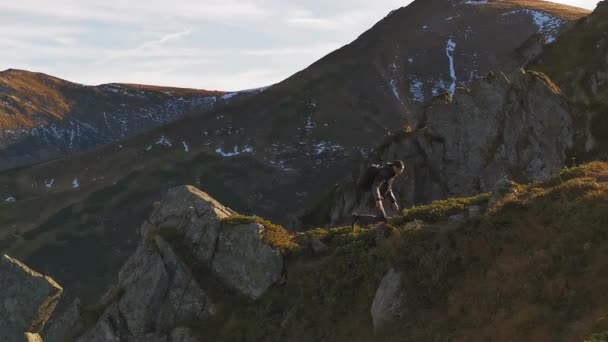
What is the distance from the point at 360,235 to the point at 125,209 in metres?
146

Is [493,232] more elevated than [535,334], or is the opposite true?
[493,232]

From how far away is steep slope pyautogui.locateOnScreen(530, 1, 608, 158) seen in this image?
4741cm

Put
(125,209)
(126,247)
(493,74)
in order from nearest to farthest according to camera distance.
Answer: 1. (493,74)
2. (126,247)
3. (125,209)

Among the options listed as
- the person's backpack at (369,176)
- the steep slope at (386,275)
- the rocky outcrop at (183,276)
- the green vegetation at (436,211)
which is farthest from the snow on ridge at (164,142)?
the green vegetation at (436,211)

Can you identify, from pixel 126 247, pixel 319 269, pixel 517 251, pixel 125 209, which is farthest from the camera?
pixel 125 209

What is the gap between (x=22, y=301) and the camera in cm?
2455

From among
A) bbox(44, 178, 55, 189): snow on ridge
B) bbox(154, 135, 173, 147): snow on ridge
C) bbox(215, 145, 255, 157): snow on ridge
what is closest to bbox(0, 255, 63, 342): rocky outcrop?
bbox(215, 145, 255, 157): snow on ridge

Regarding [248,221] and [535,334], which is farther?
[248,221]

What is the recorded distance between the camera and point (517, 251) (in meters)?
16.2

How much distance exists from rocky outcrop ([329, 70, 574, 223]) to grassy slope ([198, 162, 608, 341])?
106 feet

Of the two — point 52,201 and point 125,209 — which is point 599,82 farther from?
point 52,201

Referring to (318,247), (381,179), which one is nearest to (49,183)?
(318,247)

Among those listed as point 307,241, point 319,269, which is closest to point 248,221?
point 307,241

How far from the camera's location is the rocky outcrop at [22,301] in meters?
24.2
